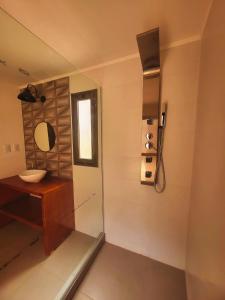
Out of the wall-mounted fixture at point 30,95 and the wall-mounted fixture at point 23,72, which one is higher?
the wall-mounted fixture at point 23,72

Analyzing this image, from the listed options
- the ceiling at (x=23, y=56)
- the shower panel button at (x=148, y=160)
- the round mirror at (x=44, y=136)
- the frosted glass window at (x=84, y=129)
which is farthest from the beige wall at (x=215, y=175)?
the round mirror at (x=44, y=136)

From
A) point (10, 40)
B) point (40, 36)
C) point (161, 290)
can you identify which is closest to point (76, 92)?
point (40, 36)

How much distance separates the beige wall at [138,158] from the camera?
122 cm

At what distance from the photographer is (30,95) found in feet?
5.49

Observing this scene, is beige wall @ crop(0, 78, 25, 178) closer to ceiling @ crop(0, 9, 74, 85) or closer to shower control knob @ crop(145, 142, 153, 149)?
ceiling @ crop(0, 9, 74, 85)

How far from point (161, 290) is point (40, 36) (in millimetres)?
2560

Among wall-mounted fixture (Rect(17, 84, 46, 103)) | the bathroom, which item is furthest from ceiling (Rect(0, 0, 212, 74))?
wall-mounted fixture (Rect(17, 84, 46, 103))

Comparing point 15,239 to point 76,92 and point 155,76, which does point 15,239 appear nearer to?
point 76,92

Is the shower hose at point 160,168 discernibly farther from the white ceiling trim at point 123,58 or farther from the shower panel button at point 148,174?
the white ceiling trim at point 123,58

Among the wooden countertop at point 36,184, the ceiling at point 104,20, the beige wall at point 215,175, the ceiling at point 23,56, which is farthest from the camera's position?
the wooden countertop at point 36,184

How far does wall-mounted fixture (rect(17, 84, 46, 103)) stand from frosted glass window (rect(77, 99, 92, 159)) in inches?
24.3

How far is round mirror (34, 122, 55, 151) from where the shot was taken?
1.90 meters

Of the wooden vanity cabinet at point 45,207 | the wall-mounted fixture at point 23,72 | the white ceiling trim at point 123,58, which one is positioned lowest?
the wooden vanity cabinet at point 45,207

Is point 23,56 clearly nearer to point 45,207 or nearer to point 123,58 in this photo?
point 123,58
